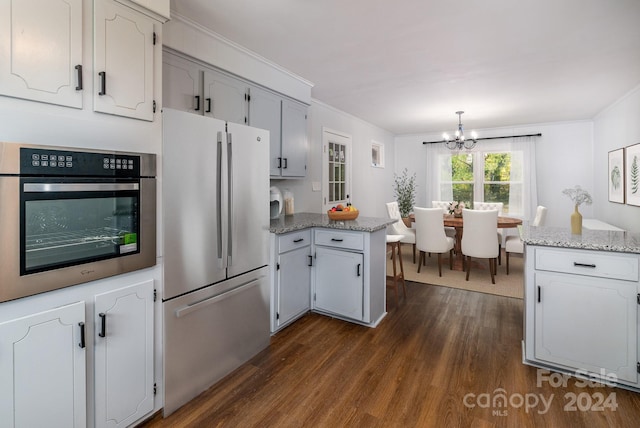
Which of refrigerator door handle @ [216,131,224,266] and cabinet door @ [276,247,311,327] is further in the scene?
cabinet door @ [276,247,311,327]

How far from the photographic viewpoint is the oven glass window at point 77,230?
1.26m

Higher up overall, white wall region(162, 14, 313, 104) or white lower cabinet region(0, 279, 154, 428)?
white wall region(162, 14, 313, 104)

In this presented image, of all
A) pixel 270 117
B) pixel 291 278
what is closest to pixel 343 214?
pixel 291 278

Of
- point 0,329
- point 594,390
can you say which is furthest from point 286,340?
point 594,390

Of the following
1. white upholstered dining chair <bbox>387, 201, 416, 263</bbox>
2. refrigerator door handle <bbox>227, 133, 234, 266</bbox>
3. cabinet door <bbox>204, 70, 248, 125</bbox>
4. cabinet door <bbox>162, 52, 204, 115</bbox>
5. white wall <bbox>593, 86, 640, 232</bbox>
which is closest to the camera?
refrigerator door handle <bbox>227, 133, 234, 266</bbox>

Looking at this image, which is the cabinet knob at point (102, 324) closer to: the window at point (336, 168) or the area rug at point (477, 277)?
the window at point (336, 168)

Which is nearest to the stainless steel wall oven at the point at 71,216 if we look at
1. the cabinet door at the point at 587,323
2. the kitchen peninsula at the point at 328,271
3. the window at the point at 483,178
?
the kitchen peninsula at the point at 328,271

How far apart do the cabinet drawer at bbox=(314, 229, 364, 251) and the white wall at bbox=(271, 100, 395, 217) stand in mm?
1064

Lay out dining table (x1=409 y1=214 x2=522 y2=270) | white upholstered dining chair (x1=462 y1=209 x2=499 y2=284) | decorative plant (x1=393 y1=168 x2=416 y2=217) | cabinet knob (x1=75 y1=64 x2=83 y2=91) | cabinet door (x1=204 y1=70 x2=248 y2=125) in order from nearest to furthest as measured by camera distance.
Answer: cabinet knob (x1=75 y1=64 x2=83 y2=91)
cabinet door (x1=204 y1=70 x2=248 y2=125)
white upholstered dining chair (x1=462 y1=209 x2=499 y2=284)
dining table (x1=409 y1=214 x2=522 y2=270)
decorative plant (x1=393 y1=168 x2=416 y2=217)

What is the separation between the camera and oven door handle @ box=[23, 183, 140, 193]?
1.25 m

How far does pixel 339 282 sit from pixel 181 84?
→ 2.05 m

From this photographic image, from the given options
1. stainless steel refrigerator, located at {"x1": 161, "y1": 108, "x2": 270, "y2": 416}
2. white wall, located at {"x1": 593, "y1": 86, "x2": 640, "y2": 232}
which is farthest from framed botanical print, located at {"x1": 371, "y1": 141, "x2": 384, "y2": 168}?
stainless steel refrigerator, located at {"x1": 161, "y1": 108, "x2": 270, "y2": 416}

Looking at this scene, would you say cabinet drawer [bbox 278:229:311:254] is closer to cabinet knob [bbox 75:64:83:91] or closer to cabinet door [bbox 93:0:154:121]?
cabinet door [bbox 93:0:154:121]

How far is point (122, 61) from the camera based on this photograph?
4.99ft
